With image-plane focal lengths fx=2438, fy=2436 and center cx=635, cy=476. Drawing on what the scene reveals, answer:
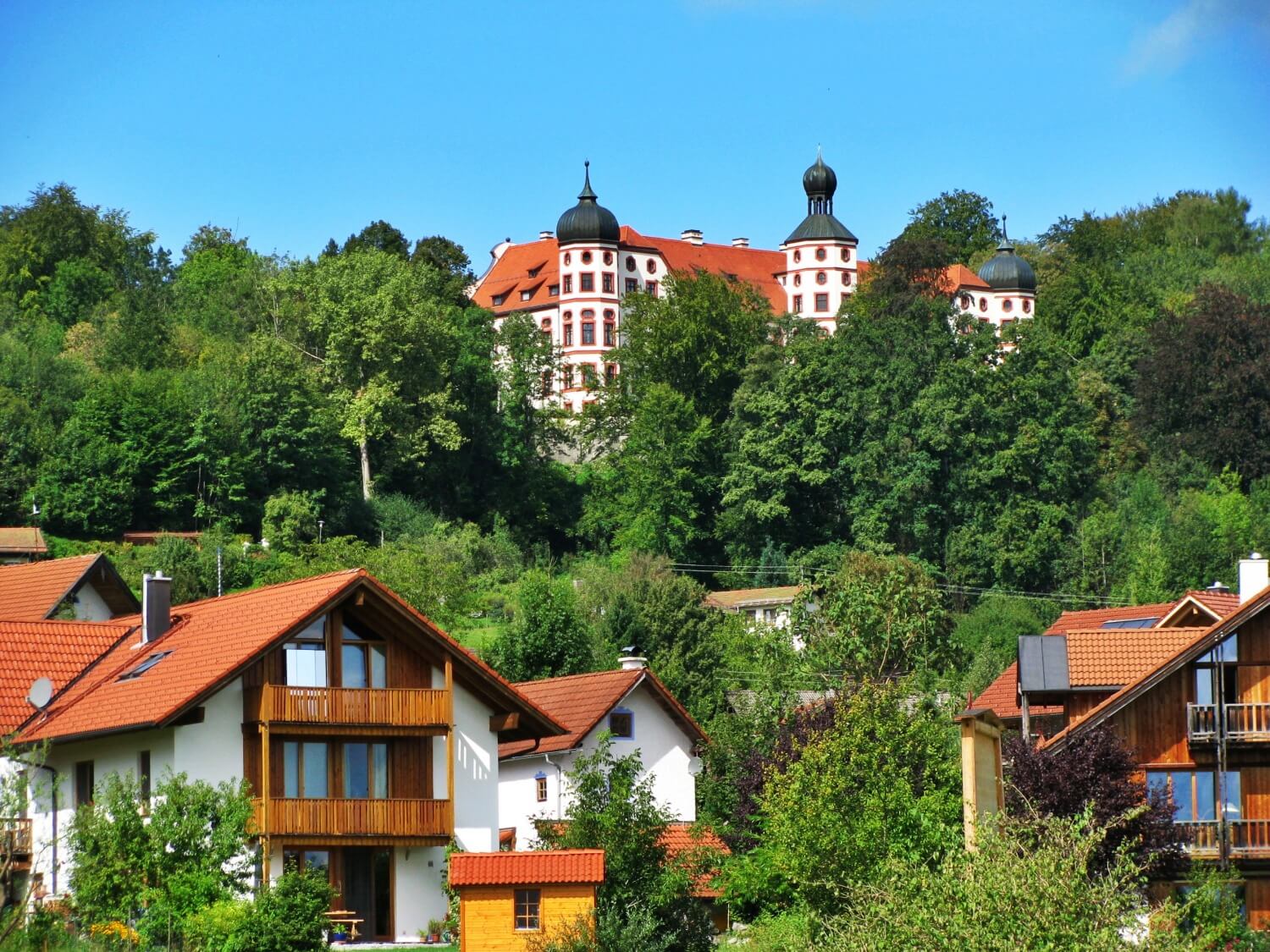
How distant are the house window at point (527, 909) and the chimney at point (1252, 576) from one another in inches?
766

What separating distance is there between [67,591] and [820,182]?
346 ft

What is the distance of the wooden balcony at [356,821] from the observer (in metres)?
41.8

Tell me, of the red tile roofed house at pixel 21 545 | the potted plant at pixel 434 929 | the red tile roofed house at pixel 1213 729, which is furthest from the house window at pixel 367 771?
the red tile roofed house at pixel 21 545

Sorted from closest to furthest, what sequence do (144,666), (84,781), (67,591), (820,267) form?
(84,781) → (144,666) → (67,591) → (820,267)

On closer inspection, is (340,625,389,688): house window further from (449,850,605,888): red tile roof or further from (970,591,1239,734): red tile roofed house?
(970,591,1239,734): red tile roofed house

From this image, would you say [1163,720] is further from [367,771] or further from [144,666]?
[144,666]

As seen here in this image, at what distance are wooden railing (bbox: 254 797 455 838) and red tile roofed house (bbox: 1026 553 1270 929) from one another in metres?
12.4

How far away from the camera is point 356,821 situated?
140 feet

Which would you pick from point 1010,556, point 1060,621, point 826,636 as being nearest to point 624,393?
point 1010,556

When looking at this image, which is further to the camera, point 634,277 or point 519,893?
point 634,277

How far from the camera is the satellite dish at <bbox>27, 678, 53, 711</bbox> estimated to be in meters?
44.4

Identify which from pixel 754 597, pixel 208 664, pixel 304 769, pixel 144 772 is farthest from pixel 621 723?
pixel 754 597

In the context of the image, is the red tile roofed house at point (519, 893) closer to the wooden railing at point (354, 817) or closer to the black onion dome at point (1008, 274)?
the wooden railing at point (354, 817)

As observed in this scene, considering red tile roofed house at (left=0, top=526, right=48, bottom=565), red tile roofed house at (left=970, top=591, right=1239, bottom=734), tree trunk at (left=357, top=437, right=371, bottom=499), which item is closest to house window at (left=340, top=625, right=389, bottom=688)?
red tile roofed house at (left=970, top=591, right=1239, bottom=734)
